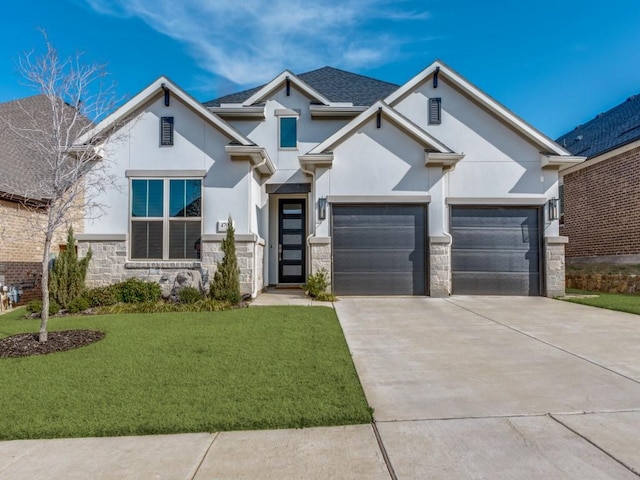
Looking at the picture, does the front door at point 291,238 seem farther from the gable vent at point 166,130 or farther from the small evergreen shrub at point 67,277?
the small evergreen shrub at point 67,277

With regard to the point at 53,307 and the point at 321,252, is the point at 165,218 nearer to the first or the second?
the point at 53,307

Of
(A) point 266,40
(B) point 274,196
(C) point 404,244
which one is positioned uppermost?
(A) point 266,40

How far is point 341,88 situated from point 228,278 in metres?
8.95

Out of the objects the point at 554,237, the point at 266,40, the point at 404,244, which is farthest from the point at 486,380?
the point at 266,40

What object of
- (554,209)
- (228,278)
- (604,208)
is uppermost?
(604,208)

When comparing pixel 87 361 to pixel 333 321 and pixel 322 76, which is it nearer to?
pixel 333 321

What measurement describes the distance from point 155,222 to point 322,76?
9.24 metres

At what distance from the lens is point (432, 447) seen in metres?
2.66

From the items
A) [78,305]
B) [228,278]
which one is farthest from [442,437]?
[78,305]

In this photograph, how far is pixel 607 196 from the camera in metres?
12.5

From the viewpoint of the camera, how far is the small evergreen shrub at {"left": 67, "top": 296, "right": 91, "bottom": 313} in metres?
8.53

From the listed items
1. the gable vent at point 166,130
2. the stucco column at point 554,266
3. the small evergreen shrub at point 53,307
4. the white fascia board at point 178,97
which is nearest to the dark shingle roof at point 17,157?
the white fascia board at point 178,97

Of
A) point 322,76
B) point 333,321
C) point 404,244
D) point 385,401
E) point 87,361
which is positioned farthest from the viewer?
point 322,76

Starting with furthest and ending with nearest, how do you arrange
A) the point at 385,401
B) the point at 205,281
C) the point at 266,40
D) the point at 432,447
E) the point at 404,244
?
the point at 266,40
the point at 404,244
the point at 205,281
the point at 385,401
the point at 432,447
